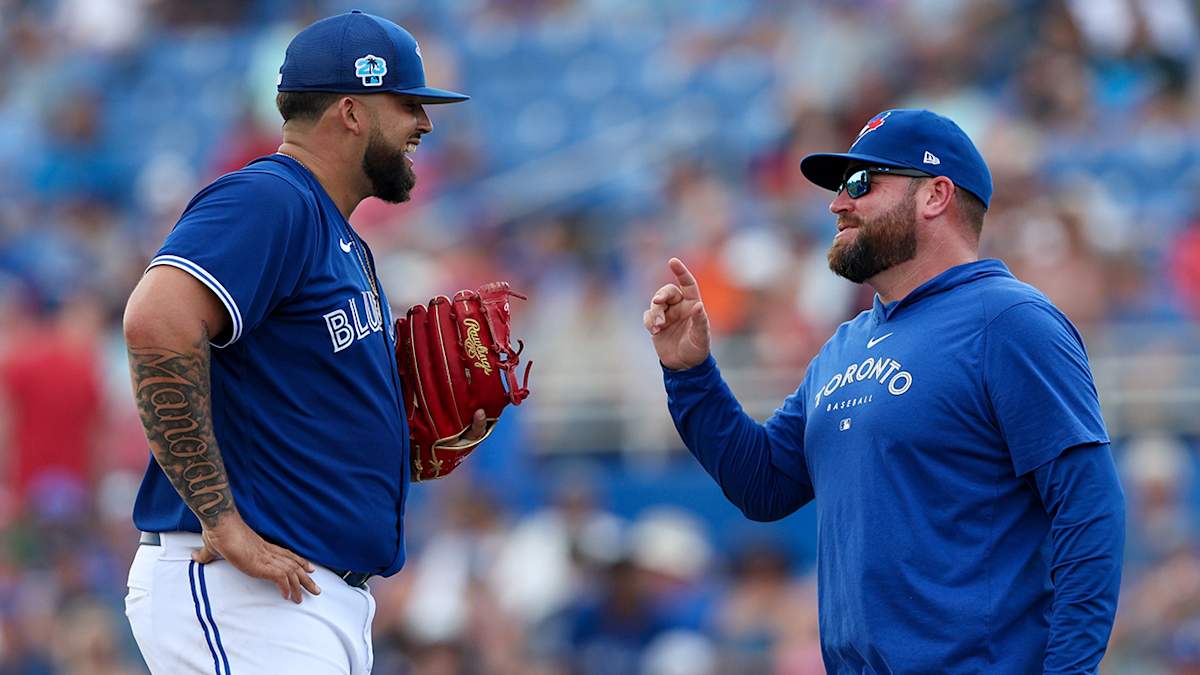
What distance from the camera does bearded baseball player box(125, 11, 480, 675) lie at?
12.0 feet

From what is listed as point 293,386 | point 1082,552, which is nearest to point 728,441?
point 1082,552

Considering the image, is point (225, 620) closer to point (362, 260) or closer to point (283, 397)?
point (283, 397)

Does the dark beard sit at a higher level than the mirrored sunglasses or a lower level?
higher

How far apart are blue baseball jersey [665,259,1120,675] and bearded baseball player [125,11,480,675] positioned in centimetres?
103

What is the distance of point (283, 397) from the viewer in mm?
3848

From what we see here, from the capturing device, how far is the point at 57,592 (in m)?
9.08

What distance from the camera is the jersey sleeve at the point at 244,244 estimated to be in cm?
367

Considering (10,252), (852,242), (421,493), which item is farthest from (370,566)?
(10,252)

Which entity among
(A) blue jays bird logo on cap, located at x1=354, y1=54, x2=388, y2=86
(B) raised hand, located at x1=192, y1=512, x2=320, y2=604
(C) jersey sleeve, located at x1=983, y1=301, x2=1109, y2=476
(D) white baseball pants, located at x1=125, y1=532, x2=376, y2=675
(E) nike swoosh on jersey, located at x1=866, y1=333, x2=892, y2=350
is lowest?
(D) white baseball pants, located at x1=125, y1=532, x2=376, y2=675

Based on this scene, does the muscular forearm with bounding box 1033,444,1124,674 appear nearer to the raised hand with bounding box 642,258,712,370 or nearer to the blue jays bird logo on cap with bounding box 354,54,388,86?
the raised hand with bounding box 642,258,712,370

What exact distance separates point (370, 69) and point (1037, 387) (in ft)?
5.34

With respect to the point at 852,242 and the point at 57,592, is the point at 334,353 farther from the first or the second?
the point at 57,592

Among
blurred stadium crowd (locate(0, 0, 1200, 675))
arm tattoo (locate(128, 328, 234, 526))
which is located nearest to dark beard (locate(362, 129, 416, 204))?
arm tattoo (locate(128, 328, 234, 526))

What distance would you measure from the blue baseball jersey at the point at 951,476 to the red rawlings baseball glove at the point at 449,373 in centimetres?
82
